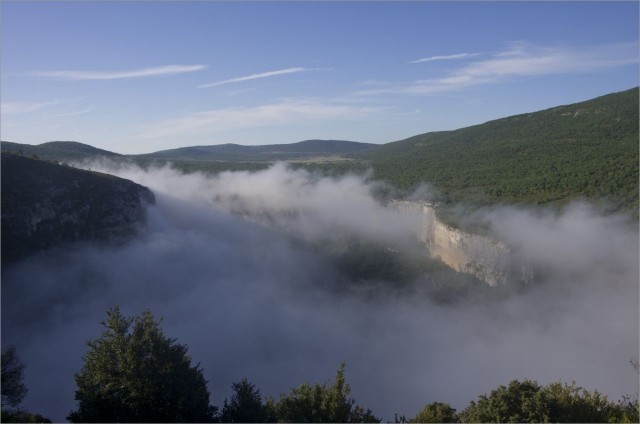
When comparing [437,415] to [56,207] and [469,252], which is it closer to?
[469,252]

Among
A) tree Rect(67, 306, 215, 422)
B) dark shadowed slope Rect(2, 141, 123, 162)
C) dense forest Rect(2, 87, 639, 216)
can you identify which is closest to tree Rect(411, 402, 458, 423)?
tree Rect(67, 306, 215, 422)

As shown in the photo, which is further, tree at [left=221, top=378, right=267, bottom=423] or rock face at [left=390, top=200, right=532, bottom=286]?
rock face at [left=390, top=200, right=532, bottom=286]

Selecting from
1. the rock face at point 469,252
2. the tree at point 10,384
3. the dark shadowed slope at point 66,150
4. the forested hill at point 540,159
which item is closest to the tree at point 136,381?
the tree at point 10,384

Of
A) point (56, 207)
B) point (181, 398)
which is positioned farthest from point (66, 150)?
point (181, 398)

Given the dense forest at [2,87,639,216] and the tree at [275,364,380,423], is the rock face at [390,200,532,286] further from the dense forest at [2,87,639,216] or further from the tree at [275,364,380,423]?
the tree at [275,364,380,423]

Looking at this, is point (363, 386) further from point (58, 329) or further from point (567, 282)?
point (58, 329)

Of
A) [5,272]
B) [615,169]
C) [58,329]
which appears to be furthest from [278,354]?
[615,169]
